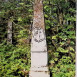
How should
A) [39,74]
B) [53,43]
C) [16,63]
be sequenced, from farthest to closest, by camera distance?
[53,43] → [16,63] → [39,74]

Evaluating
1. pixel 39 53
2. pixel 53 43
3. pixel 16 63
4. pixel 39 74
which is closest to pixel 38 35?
pixel 39 53

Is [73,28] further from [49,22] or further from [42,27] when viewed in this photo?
[42,27]

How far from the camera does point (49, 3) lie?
185 inches

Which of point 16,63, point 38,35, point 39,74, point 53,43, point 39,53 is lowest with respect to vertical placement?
point 39,74

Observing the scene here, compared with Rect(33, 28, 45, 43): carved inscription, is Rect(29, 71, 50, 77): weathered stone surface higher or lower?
lower

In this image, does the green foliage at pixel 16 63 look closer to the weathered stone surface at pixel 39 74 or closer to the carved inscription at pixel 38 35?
the weathered stone surface at pixel 39 74

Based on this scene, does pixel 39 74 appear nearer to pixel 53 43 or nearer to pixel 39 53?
pixel 39 53

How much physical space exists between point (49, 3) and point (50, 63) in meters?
2.51

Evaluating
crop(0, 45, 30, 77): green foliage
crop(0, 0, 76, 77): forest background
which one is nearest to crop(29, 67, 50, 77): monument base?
crop(0, 0, 76, 77): forest background

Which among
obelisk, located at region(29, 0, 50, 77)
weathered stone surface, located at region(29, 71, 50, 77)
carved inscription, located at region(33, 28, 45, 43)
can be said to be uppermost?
carved inscription, located at region(33, 28, 45, 43)

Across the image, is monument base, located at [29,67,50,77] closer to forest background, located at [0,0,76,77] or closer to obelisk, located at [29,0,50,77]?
obelisk, located at [29,0,50,77]

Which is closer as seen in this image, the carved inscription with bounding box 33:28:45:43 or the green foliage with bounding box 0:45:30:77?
the carved inscription with bounding box 33:28:45:43

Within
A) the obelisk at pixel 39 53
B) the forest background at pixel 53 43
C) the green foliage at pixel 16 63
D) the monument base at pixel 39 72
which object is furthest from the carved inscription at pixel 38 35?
the green foliage at pixel 16 63

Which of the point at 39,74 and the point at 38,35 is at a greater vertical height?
the point at 38,35
